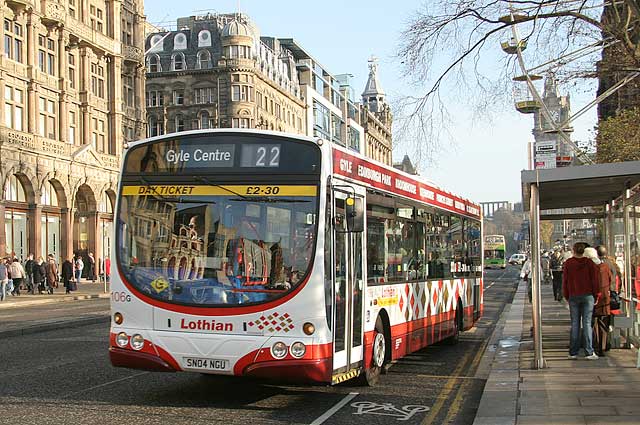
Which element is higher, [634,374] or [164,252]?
[164,252]

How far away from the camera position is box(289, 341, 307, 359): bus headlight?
8945 millimetres

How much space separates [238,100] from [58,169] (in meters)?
36.1

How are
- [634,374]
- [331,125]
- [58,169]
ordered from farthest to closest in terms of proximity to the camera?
[331,125]
[58,169]
[634,374]

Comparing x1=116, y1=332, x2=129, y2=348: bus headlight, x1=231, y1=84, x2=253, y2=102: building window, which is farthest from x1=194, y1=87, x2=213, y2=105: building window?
x1=116, y1=332, x2=129, y2=348: bus headlight

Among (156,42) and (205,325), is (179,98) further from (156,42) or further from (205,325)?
(205,325)

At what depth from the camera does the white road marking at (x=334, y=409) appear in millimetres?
8864

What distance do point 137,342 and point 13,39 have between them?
44190 mm

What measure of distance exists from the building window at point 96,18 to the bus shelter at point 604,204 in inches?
1897

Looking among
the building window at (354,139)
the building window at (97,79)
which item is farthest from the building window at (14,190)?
the building window at (354,139)

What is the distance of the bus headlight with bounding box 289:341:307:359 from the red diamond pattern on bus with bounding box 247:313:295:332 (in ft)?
0.55

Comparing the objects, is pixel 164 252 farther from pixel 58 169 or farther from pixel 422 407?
pixel 58 169

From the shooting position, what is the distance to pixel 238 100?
8669 centimetres

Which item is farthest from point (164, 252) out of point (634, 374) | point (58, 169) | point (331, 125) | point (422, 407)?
point (331, 125)

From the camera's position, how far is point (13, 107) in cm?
4919
